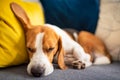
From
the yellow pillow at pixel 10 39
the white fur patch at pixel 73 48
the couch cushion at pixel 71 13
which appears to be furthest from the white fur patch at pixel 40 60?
the couch cushion at pixel 71 13

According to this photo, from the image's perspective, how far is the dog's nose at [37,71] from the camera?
1383 mm

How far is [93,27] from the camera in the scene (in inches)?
78.2

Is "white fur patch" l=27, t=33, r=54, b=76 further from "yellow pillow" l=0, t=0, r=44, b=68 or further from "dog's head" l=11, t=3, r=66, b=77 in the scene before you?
"yellow pillow" l=0, t=0, r=44, b=68

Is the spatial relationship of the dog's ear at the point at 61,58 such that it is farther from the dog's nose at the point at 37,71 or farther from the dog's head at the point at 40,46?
the dog's nose at the point at 37,71

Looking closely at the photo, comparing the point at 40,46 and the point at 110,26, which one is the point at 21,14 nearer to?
the point at 40,46

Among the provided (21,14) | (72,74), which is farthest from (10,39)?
(72,74)

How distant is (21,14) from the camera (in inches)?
62.4

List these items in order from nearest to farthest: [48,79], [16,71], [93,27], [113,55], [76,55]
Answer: [48,79]
[16,71]
[76,55]
[113,55]
[93,27]

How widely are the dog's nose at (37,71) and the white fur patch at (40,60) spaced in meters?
0.02

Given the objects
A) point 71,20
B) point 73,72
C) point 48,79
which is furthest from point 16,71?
point 71,20

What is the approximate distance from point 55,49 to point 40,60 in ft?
0.50

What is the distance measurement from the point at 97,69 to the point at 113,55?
0.32m

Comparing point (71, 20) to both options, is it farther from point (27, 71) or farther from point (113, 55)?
point (27, 71)

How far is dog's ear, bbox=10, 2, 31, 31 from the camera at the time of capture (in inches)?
61.5
